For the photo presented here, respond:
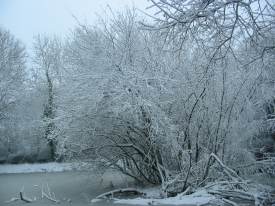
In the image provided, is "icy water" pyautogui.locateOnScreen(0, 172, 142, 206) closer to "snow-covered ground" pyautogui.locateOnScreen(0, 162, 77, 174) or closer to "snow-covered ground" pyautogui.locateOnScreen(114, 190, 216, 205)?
"snow-covered ground" pyautogui.locateOnScreen(114, 190, 216, 205)

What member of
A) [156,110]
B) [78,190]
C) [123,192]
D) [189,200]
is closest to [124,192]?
[123,192]

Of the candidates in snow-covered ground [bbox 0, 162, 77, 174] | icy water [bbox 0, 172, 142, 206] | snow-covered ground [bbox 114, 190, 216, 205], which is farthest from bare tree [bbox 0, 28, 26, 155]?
snow-covered ground [bbox 114, 190, 216, 205]

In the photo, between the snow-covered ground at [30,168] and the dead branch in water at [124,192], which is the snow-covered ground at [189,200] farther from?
the snow-covered ground at [30,168]

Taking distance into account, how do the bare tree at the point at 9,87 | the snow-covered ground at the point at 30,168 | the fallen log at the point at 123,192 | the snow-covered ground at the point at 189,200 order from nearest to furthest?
1. the snow-covered ground at the point at 189,200
2. the fallen log at the point at 123,192
3. the snow-covered ground at the point at 30,168
4. the bare tree at the point at 9,87

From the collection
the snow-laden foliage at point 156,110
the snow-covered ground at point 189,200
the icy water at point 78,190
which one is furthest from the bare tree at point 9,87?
the snow-covered ground at point 189,200

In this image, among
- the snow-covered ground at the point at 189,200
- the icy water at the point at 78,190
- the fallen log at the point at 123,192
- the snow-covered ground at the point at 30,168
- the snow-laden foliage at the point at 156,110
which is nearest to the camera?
the snow-covered ground at the point at 189,200

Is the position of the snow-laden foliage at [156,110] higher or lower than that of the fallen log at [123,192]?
higher

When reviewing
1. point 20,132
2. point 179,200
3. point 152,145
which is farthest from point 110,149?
point 20,132

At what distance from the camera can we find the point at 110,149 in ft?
52.5

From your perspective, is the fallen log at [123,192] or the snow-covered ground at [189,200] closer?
the snow-covered ground at [189,200]

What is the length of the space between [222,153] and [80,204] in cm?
498

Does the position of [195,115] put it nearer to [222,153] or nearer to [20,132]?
[222,153]

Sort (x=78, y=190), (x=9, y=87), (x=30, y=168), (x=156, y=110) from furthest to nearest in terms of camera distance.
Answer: (x=9, y=87), (x=30, y=168), (x=78, y=190), (x=156, y=110)

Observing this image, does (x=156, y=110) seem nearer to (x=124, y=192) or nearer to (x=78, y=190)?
(x=124, y=192)
